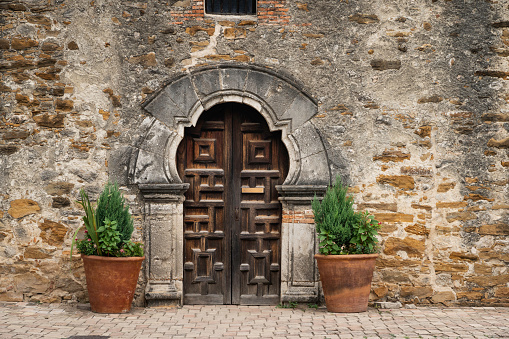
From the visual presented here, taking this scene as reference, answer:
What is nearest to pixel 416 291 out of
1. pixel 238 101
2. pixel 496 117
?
pixel 496 117

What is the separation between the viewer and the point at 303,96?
6.14 meters

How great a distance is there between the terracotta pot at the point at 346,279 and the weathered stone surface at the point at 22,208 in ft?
10.9

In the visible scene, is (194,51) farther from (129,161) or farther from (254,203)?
(254,203)

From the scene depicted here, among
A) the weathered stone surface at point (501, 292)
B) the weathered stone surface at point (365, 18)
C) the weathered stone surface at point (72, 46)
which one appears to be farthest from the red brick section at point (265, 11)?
the weathered stone surface at point (501, 292)

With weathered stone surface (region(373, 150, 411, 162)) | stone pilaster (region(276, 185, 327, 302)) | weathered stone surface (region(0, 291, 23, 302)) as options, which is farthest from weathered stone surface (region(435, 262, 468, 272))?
weathered stone surface (region(0, 291, 23, 302))

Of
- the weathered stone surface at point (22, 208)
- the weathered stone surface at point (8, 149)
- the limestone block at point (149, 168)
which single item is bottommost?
the weathered stone surface at point (22, 208)

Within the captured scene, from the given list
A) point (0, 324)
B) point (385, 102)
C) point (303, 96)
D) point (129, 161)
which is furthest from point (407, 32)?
point (0, 324)

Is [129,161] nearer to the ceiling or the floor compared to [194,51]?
nearer to the floor

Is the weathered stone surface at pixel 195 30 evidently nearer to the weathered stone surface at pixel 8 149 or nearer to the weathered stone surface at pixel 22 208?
the weathered stone surface at pixel 8 149

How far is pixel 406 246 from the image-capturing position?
6.09 metres

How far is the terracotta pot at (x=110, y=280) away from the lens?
5.55 metres

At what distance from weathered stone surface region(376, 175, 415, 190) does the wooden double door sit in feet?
3.77

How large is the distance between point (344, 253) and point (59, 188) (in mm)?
3365

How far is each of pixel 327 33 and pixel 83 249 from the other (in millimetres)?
3731
